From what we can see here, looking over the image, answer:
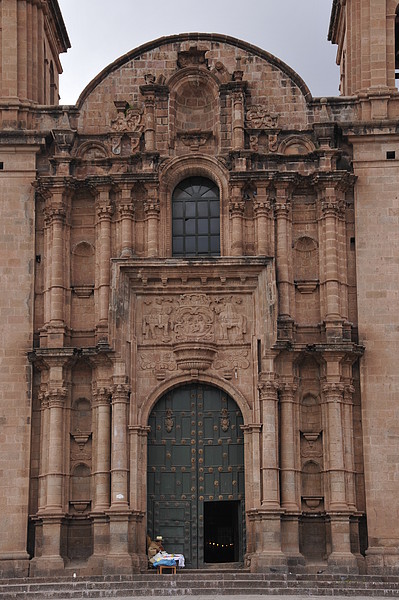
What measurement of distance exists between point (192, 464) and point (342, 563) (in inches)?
180

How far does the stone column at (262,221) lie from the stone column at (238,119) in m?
1.29

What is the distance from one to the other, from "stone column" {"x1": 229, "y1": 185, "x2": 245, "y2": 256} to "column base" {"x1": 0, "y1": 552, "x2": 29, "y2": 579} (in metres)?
9.38

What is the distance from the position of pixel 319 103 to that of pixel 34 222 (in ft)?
27.4

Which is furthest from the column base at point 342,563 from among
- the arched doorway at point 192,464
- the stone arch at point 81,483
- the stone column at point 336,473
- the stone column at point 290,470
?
the stone arch at point 81,483

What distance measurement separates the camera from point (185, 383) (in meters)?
31.8

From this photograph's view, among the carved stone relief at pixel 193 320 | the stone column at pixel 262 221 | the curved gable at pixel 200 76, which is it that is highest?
the curved gable at pixel 200 76

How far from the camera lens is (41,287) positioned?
3231 centimetres

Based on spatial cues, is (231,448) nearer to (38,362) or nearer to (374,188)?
(38,362)

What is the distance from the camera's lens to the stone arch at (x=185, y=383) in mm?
31319

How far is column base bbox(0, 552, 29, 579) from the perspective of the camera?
29922 mm

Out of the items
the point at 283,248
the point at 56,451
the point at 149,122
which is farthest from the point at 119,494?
the point at 149,122

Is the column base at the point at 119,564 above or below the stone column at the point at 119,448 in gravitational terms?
below

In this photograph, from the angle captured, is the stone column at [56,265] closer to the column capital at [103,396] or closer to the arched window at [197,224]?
the column capital at [103,396]

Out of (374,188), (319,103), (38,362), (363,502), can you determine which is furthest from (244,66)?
(363,502)
